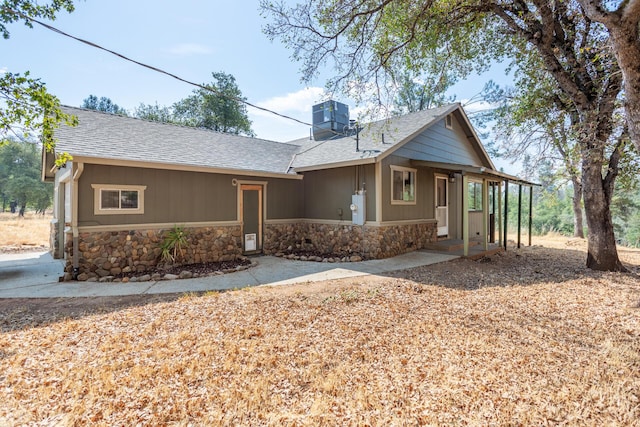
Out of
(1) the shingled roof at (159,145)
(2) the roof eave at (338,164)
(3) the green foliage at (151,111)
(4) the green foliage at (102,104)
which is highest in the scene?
(4) the green foliage at (102,104)

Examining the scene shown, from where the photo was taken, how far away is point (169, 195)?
7.50 meters

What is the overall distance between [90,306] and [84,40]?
4991 mm

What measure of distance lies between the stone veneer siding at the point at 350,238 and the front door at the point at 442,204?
1.77 feet

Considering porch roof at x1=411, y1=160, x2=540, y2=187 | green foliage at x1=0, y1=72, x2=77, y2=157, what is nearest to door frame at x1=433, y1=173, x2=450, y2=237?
porch roof at x1=411, y1=160, x2=540, y2=187

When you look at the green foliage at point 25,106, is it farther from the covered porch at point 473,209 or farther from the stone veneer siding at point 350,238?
the covered porch at point 473,209

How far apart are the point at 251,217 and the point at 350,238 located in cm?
311

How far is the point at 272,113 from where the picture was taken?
364 inches

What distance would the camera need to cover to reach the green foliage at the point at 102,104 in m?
31.4

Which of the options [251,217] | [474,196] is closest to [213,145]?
[251,217]

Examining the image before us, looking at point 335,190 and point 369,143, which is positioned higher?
point 369,143

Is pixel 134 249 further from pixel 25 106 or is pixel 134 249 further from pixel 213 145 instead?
pixel 213 145

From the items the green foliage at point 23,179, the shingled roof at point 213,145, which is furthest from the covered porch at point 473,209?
the green foliage at point 23,179

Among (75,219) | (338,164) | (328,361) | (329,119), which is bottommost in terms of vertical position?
(328,361)

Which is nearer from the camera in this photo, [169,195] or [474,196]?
[169,195]
